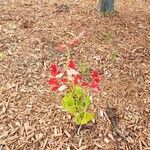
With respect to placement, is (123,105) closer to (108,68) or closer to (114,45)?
(108,68)

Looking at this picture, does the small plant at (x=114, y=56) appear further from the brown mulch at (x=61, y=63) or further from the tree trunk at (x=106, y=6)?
the tree trunk at (x=106, y=6)

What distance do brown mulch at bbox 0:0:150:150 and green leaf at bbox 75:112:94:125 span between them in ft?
0.62

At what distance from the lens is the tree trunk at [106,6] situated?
5492 mm

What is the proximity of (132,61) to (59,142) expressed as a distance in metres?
1.75

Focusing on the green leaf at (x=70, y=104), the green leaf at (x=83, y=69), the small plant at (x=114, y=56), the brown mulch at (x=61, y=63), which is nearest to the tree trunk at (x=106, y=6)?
the brown mulch at (x=61, y=63)

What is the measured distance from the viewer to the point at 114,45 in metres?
4.79

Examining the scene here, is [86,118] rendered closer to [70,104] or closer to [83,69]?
[70,104]

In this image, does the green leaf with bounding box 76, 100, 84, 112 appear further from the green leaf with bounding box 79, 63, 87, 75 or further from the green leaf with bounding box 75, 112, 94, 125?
the green leaf with bounding box 79, 63, 87, 75

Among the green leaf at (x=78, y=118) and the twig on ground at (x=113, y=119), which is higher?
the green leaf at (x=78, y=118)

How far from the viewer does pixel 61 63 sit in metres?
4.39

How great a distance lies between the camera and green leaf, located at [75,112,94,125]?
3322 millimetres

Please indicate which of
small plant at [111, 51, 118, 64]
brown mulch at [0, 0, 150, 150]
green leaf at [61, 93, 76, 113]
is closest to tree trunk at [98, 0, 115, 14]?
brown mulch at [0, 0, 150, 150]

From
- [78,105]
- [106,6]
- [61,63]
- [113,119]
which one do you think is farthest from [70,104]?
[106,6]

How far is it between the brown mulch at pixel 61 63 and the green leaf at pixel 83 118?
188 millimetres
